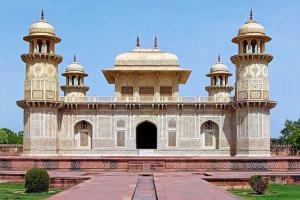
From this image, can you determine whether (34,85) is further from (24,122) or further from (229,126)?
(229,126)

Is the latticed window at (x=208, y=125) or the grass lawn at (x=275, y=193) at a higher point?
the latticed window at (x=208, y=125)

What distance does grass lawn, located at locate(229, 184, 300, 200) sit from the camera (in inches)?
462

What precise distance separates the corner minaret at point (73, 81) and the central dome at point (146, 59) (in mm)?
7775

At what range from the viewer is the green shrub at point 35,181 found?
12.7 m

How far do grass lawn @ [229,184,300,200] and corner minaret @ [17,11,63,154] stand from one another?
51.9 ft

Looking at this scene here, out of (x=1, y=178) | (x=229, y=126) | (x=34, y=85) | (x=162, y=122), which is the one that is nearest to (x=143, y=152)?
(x=162, y=122)

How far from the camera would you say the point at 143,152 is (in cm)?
2922

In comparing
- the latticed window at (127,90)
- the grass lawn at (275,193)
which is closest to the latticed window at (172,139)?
the latticed window at (127,90)

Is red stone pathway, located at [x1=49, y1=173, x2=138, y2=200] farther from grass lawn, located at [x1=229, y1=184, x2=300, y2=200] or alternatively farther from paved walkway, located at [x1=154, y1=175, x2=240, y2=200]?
grass lawn, located at [x1=229, y1=184, x2=300, y2=200]

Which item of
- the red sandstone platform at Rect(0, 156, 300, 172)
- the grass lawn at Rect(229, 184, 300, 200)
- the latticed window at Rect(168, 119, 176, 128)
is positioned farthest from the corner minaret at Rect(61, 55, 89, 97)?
the grass lawn at Rect(229, 184, 300, 200)

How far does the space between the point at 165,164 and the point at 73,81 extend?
20428 millimetres

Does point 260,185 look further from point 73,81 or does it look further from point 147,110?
point 73,81

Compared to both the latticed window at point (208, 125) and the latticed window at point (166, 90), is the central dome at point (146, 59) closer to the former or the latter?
the latticed window at point (166, 90)

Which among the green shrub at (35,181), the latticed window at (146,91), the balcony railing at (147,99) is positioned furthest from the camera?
the latticed window at (146,91)
